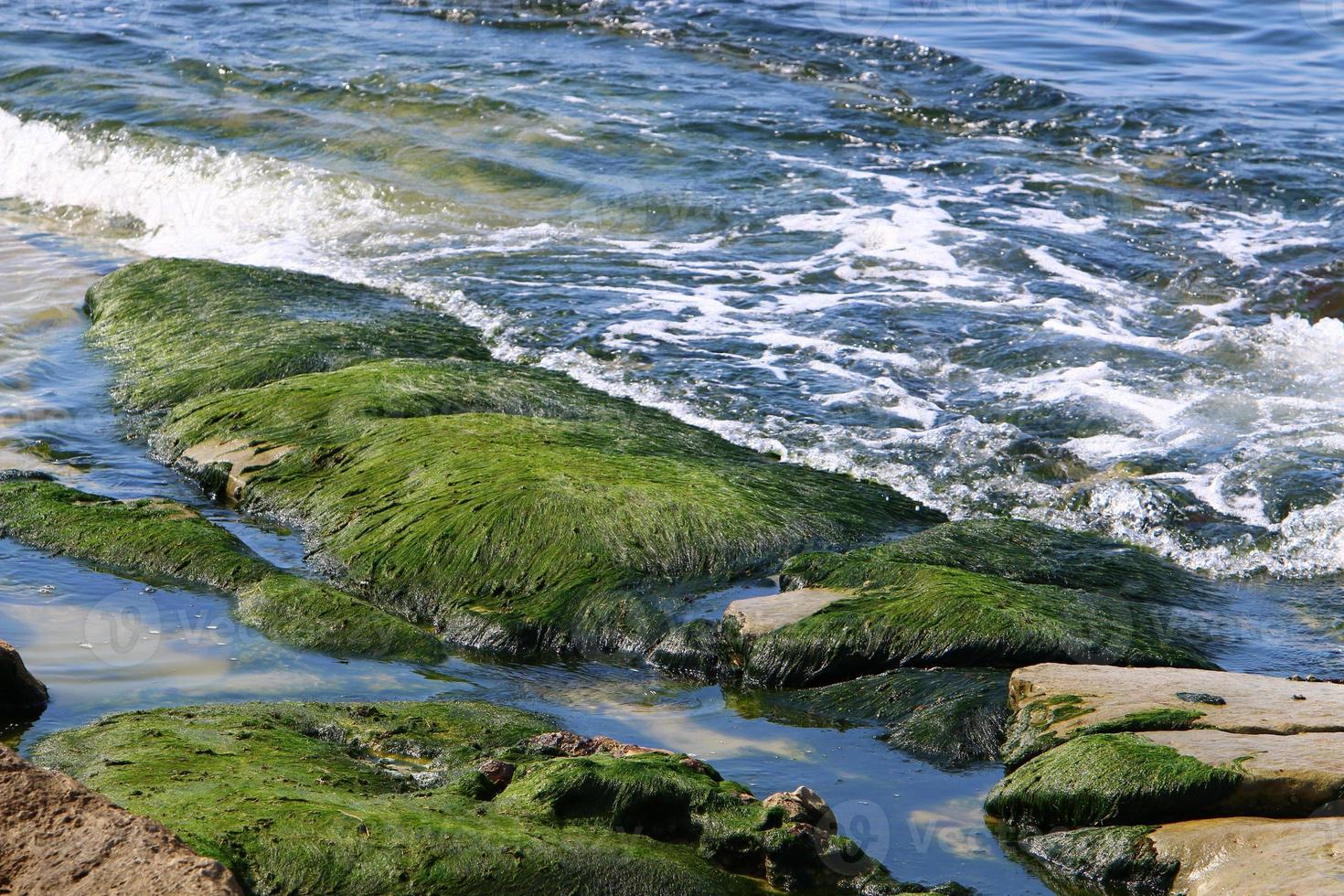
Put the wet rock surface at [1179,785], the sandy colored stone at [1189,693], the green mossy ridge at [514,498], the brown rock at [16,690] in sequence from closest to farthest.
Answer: the wet rock surface at [1179,785]
the brown rock at [16,690]
the sandy colored stone at [1189,693]
the green mossy ridge at [514,498]

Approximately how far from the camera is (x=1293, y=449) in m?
7.96

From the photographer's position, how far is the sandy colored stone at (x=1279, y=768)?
4137mm

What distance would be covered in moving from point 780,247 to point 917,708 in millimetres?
7215

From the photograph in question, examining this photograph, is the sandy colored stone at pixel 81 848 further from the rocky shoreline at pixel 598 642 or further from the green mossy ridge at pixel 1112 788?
the green mossy ridge at pixel 1112 788

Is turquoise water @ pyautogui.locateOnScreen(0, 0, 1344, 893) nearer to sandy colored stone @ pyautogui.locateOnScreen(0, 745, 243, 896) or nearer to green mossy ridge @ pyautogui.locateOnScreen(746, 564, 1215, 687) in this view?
green mossy ridge @ pyautogui.locateOnScreen(746, 564, 1215, 687)

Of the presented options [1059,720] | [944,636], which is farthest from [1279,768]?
[944,636]

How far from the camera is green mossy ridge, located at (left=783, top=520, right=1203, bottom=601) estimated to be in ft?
19.5

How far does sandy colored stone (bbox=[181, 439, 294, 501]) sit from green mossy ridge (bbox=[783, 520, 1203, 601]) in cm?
298

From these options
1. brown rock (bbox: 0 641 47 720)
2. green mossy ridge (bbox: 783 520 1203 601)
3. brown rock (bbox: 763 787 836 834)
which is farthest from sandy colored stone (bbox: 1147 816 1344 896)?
brown rock (bbox: 0 641 47 720)

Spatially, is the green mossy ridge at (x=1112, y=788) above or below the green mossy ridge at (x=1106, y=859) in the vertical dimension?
above

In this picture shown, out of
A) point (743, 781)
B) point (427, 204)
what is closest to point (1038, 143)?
point (427, 204)
